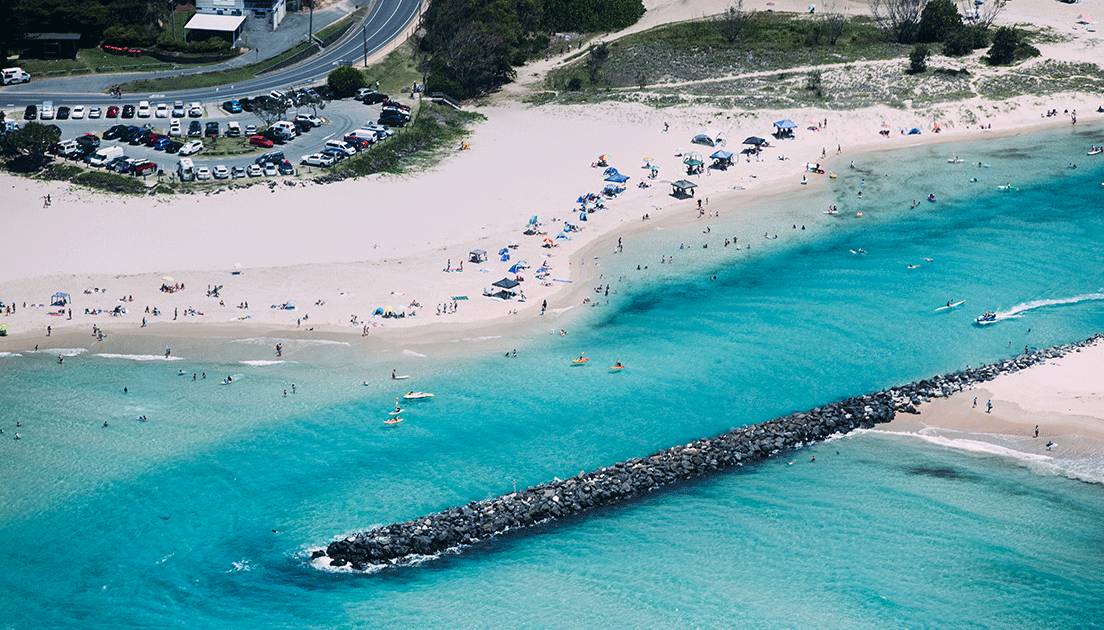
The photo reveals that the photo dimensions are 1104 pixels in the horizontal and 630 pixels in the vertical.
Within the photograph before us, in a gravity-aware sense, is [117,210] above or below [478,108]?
below

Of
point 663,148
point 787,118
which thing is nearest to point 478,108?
point 663,148

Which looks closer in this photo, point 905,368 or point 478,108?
point 905,368

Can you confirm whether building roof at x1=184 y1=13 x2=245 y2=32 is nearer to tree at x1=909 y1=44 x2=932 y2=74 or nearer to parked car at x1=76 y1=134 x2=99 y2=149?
parked car at x1=76 y1=134 x2=99 y2=149

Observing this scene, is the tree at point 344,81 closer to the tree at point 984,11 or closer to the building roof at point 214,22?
the building roof at point 214,22

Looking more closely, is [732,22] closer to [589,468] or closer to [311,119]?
[311,119]

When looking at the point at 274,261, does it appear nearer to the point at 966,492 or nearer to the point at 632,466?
the point at 632,466

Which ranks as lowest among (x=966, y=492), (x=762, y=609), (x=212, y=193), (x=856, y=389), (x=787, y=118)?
(x=762, y=609)

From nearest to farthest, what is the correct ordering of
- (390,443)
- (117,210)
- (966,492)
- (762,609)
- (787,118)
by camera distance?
1. (762,609)
2. (966,492)
3. (390,443)
4. (117,210)
5. (787,118)

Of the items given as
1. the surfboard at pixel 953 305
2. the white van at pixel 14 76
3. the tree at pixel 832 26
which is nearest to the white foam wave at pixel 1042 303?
the surfboard at pixel 953 305
